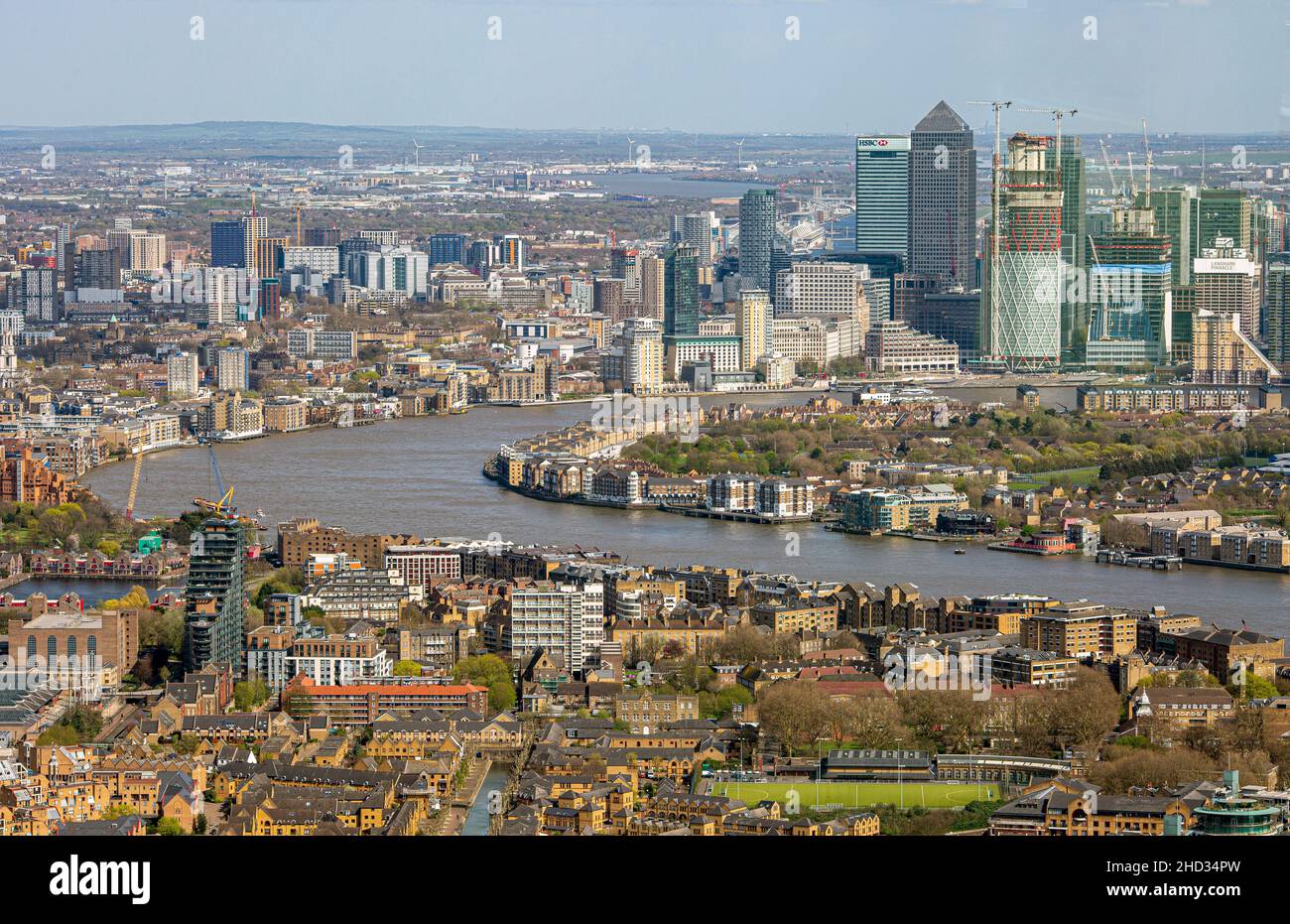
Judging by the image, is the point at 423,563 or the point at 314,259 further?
the point at 314,259

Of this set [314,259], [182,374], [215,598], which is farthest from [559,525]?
[314,259]

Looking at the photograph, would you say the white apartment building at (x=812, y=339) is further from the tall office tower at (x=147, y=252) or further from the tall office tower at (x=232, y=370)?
the tall office tower at (x=147, y=252)

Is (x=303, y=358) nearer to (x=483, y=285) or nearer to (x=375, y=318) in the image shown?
(x=375, y=318)

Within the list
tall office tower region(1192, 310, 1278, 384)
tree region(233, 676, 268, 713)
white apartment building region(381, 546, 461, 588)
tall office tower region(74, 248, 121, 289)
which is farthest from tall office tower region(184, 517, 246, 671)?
tall office tower region(74, 248, 121, 289)

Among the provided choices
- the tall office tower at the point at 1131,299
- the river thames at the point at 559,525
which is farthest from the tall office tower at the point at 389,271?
the river thames at the point at 559,525

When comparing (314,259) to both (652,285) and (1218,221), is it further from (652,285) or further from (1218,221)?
(1218,221)
